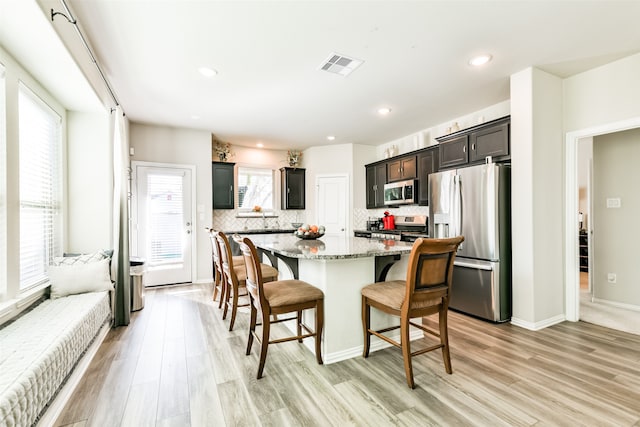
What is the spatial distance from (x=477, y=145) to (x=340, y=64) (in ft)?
6.52

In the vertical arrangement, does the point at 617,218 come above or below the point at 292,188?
below

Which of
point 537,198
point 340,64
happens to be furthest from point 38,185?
point 537,198

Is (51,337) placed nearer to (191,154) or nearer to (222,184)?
(191,154)

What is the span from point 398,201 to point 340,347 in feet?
11.5

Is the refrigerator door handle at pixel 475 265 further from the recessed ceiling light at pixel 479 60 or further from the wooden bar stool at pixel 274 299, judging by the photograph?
the recessed ceiling light at pixel 479 60

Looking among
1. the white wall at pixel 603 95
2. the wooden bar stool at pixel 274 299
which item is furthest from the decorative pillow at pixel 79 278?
the white wall at pixel 603 95

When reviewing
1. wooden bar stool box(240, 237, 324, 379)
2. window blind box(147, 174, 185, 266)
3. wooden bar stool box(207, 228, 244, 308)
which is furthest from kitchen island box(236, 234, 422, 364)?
window blind box(147, 174, 185, 266)

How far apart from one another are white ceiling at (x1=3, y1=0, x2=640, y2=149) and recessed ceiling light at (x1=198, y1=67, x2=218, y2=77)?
0.06 metres

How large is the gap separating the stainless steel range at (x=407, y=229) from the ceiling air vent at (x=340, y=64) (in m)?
2.74

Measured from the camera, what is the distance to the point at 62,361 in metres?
1.77

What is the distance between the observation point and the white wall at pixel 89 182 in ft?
10.5

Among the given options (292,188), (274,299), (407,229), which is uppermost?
(292,188)

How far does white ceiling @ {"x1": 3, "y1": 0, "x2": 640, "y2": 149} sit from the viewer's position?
216cm

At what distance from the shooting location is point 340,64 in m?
2.93
